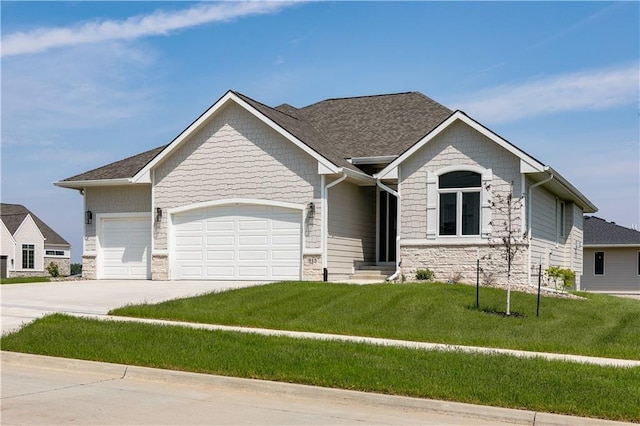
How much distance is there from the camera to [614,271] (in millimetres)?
39906

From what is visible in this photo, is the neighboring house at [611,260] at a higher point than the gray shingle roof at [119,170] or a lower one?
lower

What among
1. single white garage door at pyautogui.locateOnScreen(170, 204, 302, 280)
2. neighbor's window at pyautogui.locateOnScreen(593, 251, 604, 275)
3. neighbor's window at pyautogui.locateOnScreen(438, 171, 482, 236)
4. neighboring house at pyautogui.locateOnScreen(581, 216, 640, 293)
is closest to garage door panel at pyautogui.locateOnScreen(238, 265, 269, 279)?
single white garage door at pyautogui.locateOnScreen(170, 204, 302, 280)

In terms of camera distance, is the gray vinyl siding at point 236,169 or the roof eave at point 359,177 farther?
the gray vinyl siding at point 236,169

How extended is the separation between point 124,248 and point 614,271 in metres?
26.6

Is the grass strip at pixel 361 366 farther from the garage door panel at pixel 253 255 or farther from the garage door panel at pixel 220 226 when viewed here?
the garage door panel at pixel 220 226

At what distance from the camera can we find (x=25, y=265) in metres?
54.8

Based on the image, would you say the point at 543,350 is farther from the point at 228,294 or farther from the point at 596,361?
the point at 228,294

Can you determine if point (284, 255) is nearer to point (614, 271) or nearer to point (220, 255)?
point (220, 255)

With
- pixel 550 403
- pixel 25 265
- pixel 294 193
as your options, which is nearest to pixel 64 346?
pixel 550 403

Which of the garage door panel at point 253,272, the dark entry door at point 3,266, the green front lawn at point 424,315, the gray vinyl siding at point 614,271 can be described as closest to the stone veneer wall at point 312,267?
the garage door panel at point 253,272

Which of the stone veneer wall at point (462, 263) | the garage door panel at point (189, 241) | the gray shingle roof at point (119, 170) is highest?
the gray shingle roof at point (119, 170)

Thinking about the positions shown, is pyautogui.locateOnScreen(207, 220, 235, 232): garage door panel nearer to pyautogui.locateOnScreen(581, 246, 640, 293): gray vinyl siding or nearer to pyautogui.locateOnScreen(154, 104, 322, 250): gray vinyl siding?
pyautogui.locateOnScreen(154, 104, 322, 250): gray vinyl siding

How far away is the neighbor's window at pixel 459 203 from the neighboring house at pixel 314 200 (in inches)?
1.2

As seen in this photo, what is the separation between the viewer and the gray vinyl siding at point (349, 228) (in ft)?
74.4
